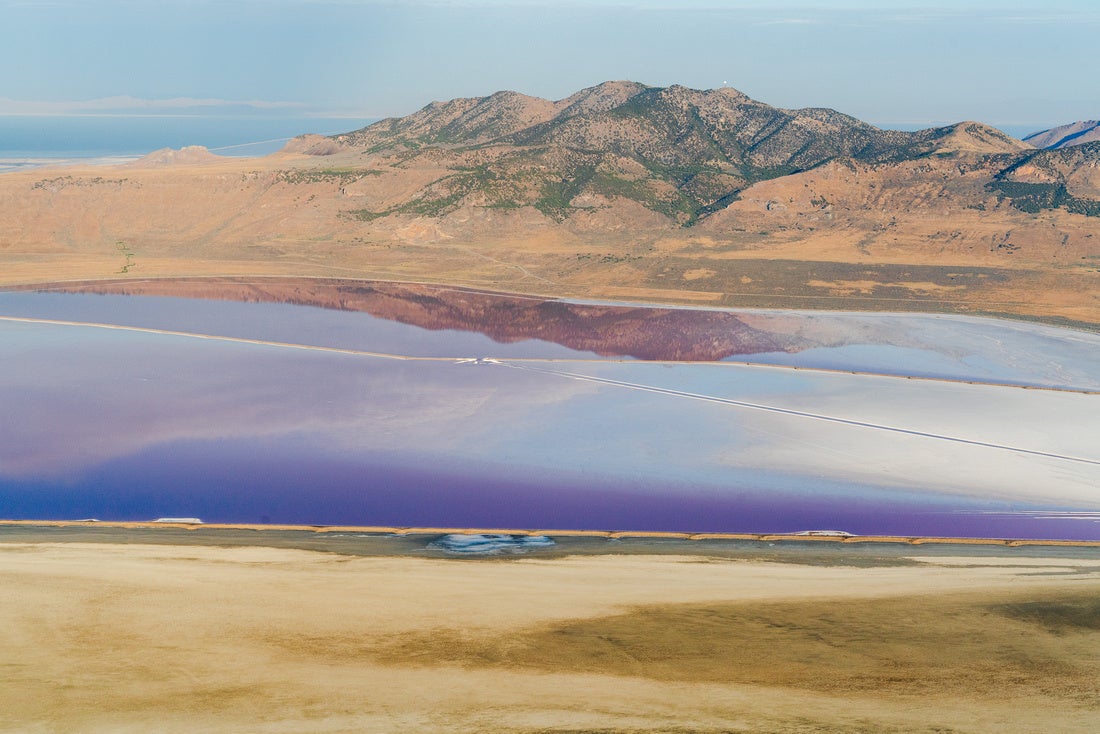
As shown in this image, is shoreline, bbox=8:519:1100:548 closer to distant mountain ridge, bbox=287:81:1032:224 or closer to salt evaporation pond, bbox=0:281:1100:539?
salt evaporation pond, bbox=0:281:1100:539

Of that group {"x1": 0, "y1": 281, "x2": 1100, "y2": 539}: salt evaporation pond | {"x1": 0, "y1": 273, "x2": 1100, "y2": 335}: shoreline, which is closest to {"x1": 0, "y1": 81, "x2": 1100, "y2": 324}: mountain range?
A: {"x1": 0, "y1": 273, "x2": 1100, "y2": 335}: shoreline

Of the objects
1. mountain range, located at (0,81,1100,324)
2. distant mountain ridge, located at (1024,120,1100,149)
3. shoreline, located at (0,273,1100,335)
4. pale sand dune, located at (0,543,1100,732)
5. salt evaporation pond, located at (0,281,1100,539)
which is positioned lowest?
pale sand dune, located at (0,543,1100,732)

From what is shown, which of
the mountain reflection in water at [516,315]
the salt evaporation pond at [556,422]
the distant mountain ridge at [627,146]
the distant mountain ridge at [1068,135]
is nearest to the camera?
the salt evaporation pond at [556,422]

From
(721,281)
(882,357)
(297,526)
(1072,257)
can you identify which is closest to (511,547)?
(297,526)

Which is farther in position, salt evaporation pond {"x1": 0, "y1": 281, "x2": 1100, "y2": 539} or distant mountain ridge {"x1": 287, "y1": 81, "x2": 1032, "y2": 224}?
distant mountain ridge {"x1": 287, "y1": 81, "x2": 1032, "y2": 224}

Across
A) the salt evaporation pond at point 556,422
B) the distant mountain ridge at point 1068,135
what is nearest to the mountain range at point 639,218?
the salt evaporation pond at point 556,422

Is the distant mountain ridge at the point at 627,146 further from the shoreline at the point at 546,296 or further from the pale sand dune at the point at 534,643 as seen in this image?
the pale sand dune at the point at 534,643

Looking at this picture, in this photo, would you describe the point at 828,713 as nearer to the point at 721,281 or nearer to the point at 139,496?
the point at 139,496
